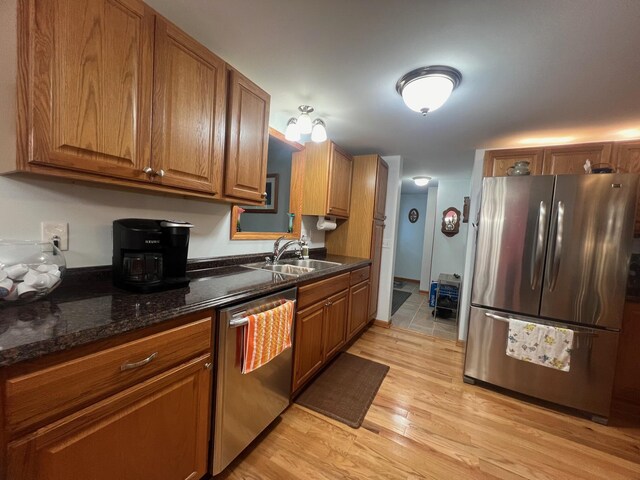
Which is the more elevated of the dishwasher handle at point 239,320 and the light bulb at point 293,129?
the light bulb at point 293,129

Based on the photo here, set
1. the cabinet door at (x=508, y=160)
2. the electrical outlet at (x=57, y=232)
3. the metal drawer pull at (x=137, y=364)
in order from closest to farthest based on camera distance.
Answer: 1. the metal drawer pull at (x=137, y=364)
2. the electrical outlet at (x=57, y=232)
3. the cabinet door at (x=508, y=160)

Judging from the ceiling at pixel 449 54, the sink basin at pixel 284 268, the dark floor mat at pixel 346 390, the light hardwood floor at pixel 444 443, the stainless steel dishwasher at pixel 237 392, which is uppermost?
the ceiling at pixel 449 54

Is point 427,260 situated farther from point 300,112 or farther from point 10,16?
point 10,16

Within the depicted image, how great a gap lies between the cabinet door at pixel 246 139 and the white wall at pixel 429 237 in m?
4.46

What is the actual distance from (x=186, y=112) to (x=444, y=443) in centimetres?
242

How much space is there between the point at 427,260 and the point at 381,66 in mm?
4632

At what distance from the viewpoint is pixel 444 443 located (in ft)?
5.18

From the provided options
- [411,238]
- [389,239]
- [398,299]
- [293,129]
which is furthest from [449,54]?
[411,238]

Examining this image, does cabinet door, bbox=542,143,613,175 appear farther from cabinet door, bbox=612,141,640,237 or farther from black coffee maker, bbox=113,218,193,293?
black coffee maker, bbox=113,218,193,293

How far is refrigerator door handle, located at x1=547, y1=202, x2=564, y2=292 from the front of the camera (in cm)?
191

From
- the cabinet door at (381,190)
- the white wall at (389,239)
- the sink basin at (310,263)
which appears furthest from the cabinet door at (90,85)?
the white wall at (389,239)

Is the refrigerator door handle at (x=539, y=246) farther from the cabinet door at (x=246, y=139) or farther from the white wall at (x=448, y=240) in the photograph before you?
the white wall at (x=448, y=240)

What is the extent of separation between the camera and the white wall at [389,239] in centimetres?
339

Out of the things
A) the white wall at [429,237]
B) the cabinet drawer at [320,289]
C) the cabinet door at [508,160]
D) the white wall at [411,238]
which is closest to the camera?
the cabinet drawer at [320,289]
